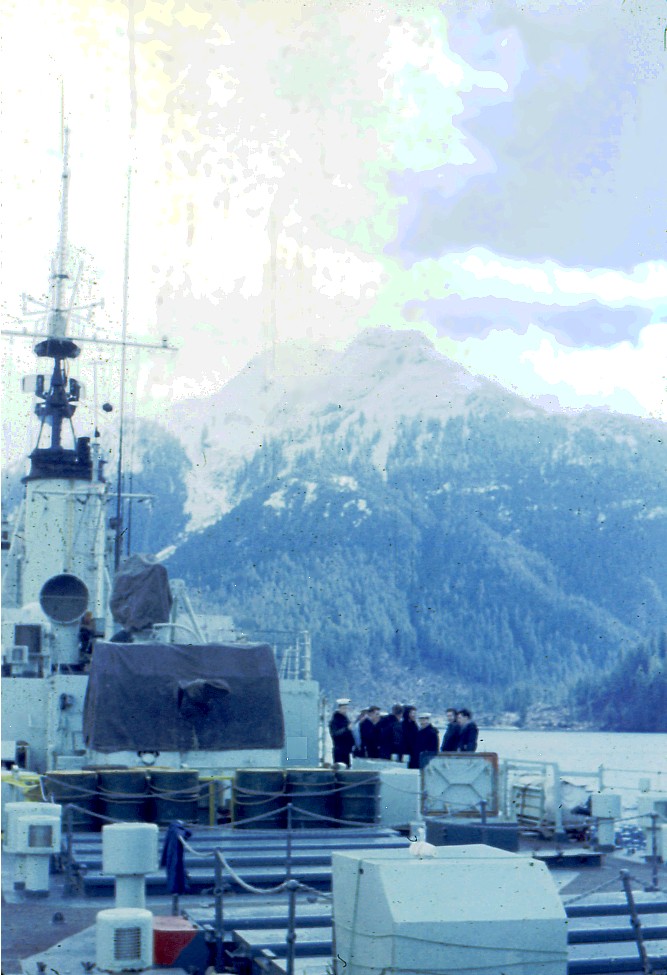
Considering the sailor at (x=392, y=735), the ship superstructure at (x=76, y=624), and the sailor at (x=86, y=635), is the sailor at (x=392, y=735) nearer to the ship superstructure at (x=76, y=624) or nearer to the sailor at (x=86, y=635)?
the ship superstructure at (x=76, y=624)

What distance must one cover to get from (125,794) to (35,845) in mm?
2460

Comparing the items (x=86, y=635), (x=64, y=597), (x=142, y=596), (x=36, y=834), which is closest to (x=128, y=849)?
(x=36, y=834)

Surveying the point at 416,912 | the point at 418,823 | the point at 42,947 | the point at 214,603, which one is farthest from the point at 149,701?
the point at 214,603

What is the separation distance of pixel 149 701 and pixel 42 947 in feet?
23.3

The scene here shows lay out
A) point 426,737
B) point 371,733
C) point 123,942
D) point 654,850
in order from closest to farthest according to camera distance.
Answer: point 123,942 → point 654,850 → point 426,737 → point 371,733

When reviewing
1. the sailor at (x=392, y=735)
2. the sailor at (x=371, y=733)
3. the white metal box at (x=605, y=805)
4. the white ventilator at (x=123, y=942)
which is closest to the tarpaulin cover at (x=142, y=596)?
the sailor at (x=371, y=733)

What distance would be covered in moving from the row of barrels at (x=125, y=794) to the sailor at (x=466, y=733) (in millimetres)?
4408

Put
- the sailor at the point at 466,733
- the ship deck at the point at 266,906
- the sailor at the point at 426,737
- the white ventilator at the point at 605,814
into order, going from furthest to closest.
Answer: the sailor at the point at 426,737 → the sailor at the point at 466,733 → the white ventilator at the point at 605,814 → the ship deck at the point at 266,906

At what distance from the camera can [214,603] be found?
5546 inches

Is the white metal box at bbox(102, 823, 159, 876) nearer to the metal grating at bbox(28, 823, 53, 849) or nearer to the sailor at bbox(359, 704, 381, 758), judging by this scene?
the metal grating at bbox(28, 823, 53, 849)

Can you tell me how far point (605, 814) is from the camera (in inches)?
621

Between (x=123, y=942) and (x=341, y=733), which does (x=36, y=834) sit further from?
(x=341, y=733)

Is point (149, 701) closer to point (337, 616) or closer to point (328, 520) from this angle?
point (337, 616)

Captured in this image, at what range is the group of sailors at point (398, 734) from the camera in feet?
58.2
